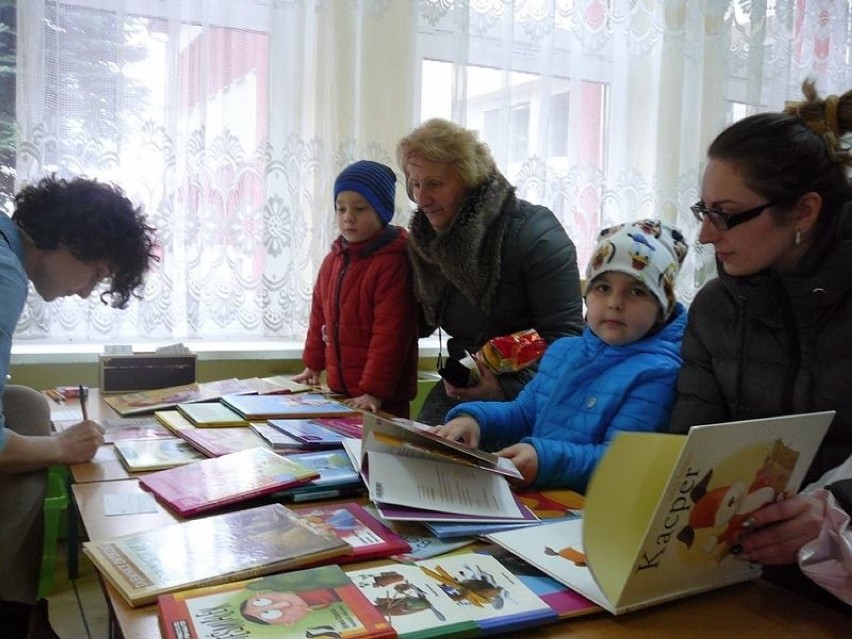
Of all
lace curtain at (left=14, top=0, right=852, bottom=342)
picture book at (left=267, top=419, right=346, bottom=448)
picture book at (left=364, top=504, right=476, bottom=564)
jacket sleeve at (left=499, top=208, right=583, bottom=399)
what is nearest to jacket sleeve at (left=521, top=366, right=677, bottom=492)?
picture book at (left=364, top=504, right=476, bottom=564)

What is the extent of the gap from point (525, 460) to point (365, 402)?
0.77 metres

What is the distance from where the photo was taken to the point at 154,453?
4.55ft

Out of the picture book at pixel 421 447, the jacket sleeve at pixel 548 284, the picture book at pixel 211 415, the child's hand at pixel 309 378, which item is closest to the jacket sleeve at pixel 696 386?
the picture book at pixel 421 447

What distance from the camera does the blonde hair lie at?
1871 millimetres

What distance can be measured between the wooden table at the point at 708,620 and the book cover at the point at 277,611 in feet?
0.12

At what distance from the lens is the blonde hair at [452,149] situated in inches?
73.7

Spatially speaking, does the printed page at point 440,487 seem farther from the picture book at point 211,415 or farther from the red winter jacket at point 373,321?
the red winter jacket at point 373,321

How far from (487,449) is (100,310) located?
1.39 meters

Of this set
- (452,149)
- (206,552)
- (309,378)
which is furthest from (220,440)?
(452,149)

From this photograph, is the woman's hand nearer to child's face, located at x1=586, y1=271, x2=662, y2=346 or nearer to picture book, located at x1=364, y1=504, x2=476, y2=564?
picture book, located at x1=364, y1=504, x2=476, y2=564

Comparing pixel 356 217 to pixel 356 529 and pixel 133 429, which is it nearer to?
pixel 133 429

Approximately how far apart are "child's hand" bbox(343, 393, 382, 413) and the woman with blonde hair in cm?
18

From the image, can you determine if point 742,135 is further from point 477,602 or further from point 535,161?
point 535,161

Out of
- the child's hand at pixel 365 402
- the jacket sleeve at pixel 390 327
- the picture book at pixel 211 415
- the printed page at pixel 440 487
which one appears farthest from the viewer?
the jacket sleeve at pixel 390 327
